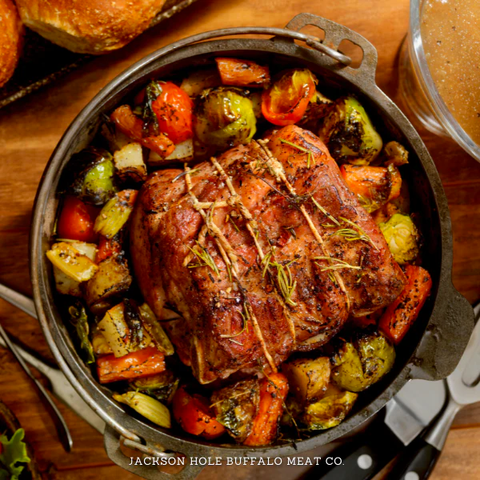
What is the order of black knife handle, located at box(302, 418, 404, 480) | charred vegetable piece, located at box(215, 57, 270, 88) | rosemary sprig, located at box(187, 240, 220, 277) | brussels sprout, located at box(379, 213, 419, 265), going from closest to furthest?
rosemary sprig, located at box(187, 240, 220, 277) → charred vegetable piece, located at box(215, 57, 270, 88) → brussels sprout, located at box(379, 213, 419, 265) → black knife handle, located at box(302, 418, 404, 480)

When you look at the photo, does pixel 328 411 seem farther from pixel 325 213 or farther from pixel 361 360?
pixel 325 213

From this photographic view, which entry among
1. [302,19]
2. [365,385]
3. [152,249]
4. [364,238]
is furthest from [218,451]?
[302,19]

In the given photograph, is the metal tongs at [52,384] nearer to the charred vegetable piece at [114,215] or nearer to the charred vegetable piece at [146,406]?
the charred vegetable piece at [146,406]

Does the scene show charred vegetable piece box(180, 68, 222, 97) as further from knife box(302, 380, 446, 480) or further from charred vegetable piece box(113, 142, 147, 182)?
knife box(302, 380, 446, 480)

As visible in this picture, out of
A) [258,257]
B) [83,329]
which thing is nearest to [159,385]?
[83,329]

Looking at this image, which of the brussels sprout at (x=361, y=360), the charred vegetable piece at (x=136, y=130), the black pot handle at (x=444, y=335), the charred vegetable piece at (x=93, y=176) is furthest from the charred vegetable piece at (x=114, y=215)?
the black pot handle at (x=444, y=335)

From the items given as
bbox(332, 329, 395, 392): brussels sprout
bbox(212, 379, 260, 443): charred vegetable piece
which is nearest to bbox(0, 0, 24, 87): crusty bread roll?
bbox(212, 379, 260, 443): charred vegetable piece
